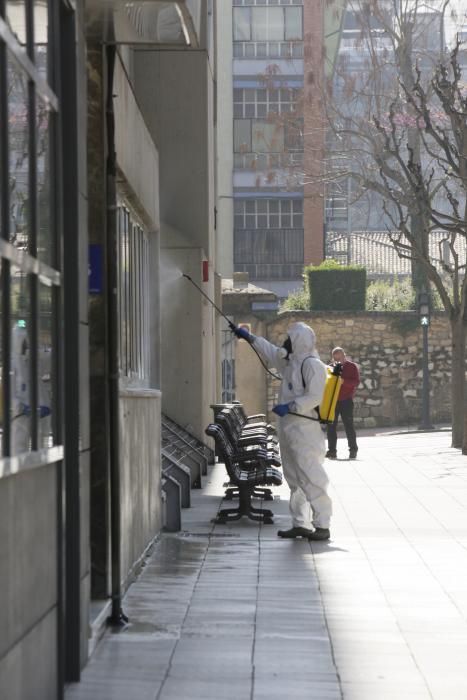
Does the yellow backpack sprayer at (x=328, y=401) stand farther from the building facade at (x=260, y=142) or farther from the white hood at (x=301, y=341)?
the building facade at (x=260, y=142)

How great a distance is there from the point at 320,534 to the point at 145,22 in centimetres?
565

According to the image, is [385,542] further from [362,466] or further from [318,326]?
[318,326]

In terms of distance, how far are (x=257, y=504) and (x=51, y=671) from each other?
9780 millimetres

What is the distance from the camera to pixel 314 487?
473 inches

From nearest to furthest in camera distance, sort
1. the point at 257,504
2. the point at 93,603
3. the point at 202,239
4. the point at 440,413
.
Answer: the point at 93,603
the point at 257,504
the point at 202,239
the point at 440,413

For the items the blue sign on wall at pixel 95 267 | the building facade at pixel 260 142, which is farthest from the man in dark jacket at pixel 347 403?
the building facade at pixel 260 142

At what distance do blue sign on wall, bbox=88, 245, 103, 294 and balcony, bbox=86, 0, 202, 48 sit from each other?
114cm

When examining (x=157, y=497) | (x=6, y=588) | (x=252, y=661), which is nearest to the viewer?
(x=6, y=588)

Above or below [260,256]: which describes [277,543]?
below

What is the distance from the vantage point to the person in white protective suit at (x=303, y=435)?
1198cm

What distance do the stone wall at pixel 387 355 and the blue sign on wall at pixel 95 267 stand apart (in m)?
30.4

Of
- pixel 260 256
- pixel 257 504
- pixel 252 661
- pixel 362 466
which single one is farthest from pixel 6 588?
pixel 260 256

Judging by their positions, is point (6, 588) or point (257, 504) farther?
point (257, 504)

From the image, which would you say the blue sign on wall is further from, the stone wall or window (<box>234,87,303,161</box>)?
window (<box>234,87,303,161</box>)
